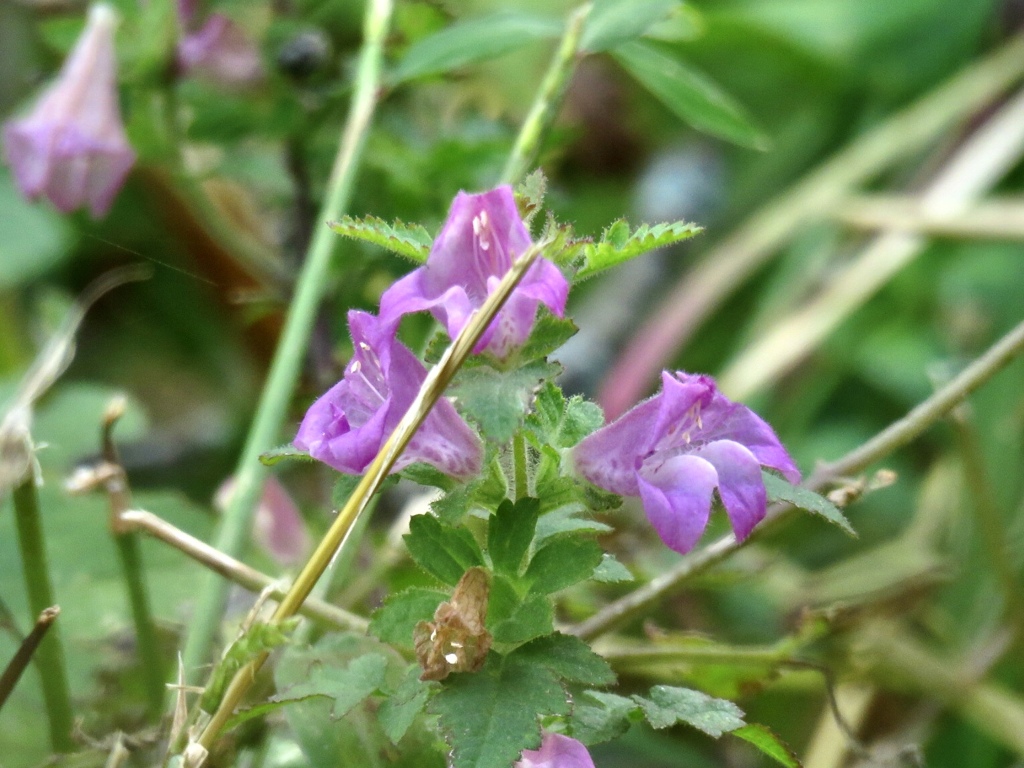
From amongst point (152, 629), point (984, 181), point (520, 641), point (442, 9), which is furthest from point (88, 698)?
point (984, 181)

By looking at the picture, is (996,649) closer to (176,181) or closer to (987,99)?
(176,181)

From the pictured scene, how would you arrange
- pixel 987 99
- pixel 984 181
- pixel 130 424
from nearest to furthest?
pixel 130 424, pixel 984 181, pixel 987 99

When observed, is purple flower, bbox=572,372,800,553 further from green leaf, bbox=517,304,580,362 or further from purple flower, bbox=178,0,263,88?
purple flower, bbox=178,0,263,88

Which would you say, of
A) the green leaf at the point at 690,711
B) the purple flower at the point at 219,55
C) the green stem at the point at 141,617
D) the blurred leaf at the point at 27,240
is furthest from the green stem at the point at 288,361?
the blurred leaf at the point at 27,240

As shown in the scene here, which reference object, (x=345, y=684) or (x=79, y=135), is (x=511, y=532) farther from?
(x=79, y=135)

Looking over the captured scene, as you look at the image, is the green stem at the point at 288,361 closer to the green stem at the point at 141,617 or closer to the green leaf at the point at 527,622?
the green stem at the point at 141,617

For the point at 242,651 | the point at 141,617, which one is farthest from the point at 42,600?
the point at 242,651
